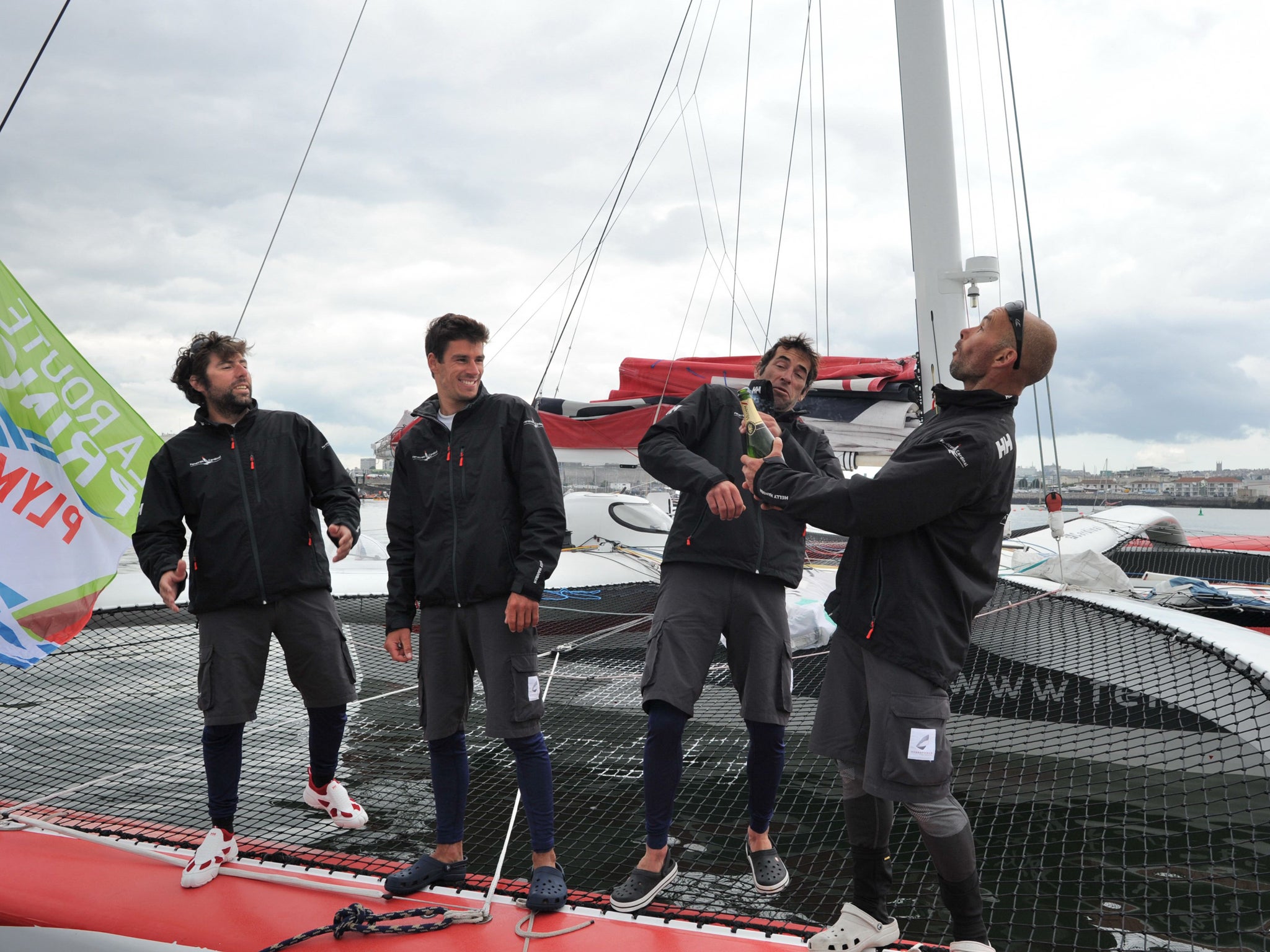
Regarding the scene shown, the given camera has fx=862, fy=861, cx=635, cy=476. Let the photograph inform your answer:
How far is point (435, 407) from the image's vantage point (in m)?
A: 2.59

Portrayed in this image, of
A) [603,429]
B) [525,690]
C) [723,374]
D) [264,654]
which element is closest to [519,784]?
[525,690]

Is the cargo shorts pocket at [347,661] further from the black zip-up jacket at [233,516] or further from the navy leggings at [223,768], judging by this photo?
the navy leggings at [223,768]

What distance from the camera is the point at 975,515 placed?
78.7 inches

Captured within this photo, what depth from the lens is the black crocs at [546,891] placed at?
2207mm

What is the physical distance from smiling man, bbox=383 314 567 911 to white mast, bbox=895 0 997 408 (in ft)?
11.5

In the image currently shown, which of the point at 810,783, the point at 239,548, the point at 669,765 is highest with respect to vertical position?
the point at 239,548

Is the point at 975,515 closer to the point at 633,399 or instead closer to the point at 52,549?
the point at 52,549

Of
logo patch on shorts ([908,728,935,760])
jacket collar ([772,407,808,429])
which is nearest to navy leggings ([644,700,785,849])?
logo patch on shorts ([908,728,935,760])

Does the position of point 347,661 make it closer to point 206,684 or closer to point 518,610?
point 206,684

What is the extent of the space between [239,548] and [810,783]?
2.46 meters

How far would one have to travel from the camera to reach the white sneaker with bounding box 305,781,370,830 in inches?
120

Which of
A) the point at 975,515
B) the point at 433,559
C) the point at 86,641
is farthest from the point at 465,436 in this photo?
the point at 86,641

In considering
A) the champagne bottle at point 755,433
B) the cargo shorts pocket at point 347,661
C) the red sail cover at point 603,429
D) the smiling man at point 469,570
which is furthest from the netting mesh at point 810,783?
the red sail cover at point 603,429

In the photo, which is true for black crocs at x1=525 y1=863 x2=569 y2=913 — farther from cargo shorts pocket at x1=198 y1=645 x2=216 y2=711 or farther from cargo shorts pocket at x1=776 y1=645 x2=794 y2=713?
cargo shorts pocket at x1=198 y1=645 x2=216 y2=711
